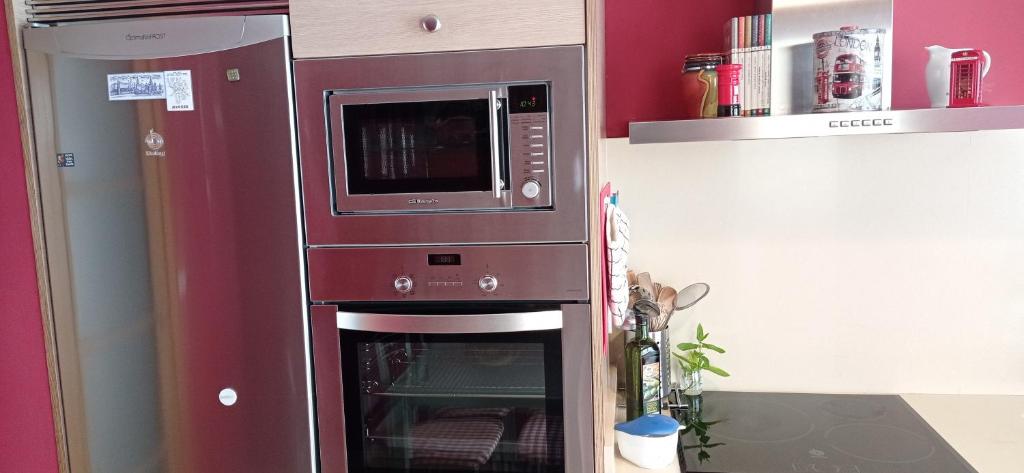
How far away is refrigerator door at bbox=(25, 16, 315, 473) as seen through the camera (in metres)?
1.67

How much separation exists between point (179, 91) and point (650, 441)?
1276 millimetres

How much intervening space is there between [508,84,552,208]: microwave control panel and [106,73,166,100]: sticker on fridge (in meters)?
0.75

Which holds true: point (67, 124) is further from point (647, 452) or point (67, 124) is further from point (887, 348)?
point (887, 348)

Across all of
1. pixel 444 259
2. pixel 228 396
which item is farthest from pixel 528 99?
pixel 228 396

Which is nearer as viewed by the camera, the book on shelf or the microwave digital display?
the microwave digital display

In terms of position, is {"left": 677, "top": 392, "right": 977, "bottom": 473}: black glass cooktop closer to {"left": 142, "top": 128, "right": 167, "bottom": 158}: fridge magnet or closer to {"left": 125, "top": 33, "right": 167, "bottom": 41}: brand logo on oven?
{"left": 142, "top": 128, "right": 167, "bottom": 158}: fridge magnet

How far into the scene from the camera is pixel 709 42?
7.02 ft

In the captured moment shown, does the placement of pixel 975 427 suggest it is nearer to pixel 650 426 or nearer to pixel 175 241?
pixel 650 426

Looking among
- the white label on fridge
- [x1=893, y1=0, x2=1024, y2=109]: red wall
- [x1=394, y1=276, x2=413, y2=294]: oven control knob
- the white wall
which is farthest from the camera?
the white wall

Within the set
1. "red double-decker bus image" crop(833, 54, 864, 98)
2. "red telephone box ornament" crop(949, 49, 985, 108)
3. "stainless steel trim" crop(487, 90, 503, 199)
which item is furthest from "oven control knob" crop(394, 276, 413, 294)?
"red telephone box ornament" crop(949, 49, 985, 108)

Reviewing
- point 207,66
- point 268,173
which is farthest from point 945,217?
point 207,66

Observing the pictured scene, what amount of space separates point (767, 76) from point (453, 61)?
79cm

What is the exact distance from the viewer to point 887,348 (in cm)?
220

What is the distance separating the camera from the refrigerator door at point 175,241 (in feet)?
5.47
